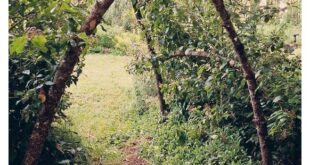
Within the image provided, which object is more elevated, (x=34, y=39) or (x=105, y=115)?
(x=34, y=39)

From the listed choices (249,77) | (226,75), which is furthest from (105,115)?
(249,77)

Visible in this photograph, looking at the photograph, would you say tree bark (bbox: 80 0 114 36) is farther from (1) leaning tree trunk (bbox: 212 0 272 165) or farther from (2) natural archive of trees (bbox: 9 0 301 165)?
(1) leaning tree trunk (bbox: 212 0 272 165)

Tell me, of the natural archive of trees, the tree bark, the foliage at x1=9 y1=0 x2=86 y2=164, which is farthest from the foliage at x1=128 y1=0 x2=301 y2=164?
Result: the foliage at x1=9 y1=0 x2=86 y2=164

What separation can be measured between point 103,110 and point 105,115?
0.41 meters

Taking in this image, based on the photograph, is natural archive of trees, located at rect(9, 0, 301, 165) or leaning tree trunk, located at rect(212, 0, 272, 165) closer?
natural archive of trees, located at rect(9, 0, 301, 165)

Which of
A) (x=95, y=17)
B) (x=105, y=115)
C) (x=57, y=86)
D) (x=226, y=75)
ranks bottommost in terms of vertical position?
(x=105, y=115)

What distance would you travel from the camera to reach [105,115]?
819 cm

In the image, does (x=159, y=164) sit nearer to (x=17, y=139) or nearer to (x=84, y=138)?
(x=84, y=138)

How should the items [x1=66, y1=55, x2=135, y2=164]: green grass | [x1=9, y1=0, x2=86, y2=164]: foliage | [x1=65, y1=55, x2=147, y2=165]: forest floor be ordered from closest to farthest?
1. [x1=9, y1=0, x2=86, y2=164]: foliage
2. [x1=65, y1=55, x2=147, y2=165]: forest floor
3. [x1=66, y1=55, x2=135, y2=164]: green grass

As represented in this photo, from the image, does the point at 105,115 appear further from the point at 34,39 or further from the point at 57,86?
the point at 34,39

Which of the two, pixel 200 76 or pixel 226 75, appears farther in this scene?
pixel 200 76

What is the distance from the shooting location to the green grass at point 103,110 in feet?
20.9

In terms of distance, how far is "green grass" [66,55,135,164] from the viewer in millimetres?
6363

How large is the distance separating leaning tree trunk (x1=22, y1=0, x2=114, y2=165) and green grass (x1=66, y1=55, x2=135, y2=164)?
7.83ft
